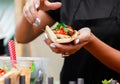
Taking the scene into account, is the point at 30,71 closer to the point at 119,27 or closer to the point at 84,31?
the point at 84,31

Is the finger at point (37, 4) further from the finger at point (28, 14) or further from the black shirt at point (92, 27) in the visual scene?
the black shirt at point (92, 27)

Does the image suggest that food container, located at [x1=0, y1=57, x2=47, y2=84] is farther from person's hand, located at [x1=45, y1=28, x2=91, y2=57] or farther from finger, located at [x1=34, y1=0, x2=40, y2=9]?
finger, located at [x1=34, y1=0, x2=40, y2=9]

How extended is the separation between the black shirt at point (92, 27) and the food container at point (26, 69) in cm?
21

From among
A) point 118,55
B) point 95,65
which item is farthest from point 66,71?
point 118,55

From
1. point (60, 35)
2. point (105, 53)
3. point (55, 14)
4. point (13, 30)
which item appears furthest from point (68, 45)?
point (13, 30)

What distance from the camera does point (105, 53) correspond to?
94cm

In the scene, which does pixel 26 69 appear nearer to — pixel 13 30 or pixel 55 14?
pixel 55 14

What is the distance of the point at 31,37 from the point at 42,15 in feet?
0.32

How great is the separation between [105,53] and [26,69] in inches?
10.8

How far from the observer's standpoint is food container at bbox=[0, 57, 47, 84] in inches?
29.8

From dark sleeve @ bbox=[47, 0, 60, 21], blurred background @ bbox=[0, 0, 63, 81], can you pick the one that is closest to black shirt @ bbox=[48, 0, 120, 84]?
dark sleeve @ bbox=[47, 0, 60, 21]

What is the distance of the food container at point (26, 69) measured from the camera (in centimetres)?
76

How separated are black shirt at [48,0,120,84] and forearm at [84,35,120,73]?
5cm

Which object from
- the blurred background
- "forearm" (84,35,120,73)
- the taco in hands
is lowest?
the blurred background
